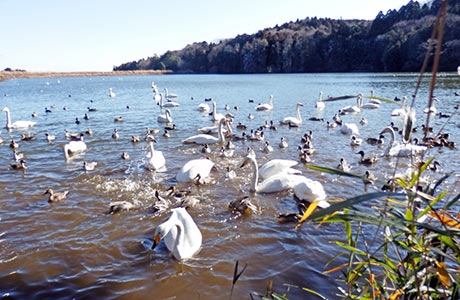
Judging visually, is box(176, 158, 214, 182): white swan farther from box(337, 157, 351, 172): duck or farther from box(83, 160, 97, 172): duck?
box(337, 157, 351, 172): duck

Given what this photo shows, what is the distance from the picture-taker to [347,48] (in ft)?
319

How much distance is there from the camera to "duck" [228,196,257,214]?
6957 millimetres

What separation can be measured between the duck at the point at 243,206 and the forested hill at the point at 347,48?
6817cm

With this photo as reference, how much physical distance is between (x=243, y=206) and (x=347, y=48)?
10290 cm

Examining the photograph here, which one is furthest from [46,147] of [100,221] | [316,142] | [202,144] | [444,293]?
[444,293]

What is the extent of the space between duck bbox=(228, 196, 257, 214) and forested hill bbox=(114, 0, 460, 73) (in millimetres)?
68168

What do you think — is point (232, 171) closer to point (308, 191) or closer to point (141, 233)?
point (308, 191)

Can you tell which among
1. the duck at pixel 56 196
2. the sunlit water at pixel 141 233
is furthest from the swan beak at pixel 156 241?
the duck at pixel 56 196

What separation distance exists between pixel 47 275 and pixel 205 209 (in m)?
3.37

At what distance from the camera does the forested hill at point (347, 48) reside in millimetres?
72250

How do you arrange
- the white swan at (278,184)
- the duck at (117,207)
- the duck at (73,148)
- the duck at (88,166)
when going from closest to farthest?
the duck at (117,207) < the white swan at (278,184) < the duck at (88,166) < the duck at (73,148)

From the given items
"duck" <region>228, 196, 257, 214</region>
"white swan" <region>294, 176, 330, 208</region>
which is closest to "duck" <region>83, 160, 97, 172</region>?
"duck" <region>228, 196, 257, 214</region>

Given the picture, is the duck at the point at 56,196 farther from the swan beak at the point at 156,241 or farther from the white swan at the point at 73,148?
the swan beak at the point at 156,241

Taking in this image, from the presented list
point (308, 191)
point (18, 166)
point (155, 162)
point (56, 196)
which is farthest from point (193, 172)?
point (18, 166)
